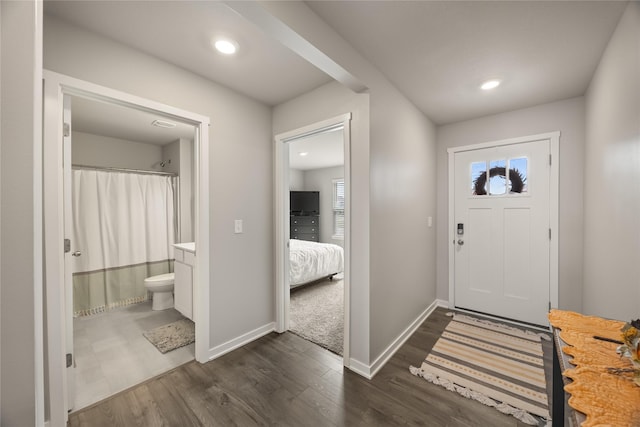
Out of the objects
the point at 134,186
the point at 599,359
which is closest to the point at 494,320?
the point at 599,359

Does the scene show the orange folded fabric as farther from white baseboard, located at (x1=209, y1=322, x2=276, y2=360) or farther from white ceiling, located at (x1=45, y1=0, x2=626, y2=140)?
white baseboard, located at (x1=209, y1=322, x2=276, y2=360)

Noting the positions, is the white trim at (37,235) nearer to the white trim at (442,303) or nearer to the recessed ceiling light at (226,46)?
the recessed ceiling light at (226,46)

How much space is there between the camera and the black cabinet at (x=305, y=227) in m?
6.69

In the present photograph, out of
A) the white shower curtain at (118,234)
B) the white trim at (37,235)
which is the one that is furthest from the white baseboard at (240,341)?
the white shower curtain at (118,234)

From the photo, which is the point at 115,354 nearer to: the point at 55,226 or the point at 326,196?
the point at 55,226

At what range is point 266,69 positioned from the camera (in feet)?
6.62

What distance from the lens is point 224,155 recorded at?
2.29m

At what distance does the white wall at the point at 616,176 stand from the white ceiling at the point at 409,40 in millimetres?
195

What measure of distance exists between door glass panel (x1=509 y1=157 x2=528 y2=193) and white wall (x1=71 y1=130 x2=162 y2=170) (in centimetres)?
518

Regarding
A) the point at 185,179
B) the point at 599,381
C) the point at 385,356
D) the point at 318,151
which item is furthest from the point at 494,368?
the point at 185,179

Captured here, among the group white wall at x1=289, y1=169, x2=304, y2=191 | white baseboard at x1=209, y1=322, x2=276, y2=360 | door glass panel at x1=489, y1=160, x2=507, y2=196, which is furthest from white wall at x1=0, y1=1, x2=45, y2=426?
white wall at x1=289, y1=169, x2=304, y2=191

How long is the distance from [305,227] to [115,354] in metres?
4.75

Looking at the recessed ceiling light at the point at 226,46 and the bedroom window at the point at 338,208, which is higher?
the recessed ceiling light at the point at 226,46

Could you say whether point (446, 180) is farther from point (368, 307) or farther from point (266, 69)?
point (266, 69)
